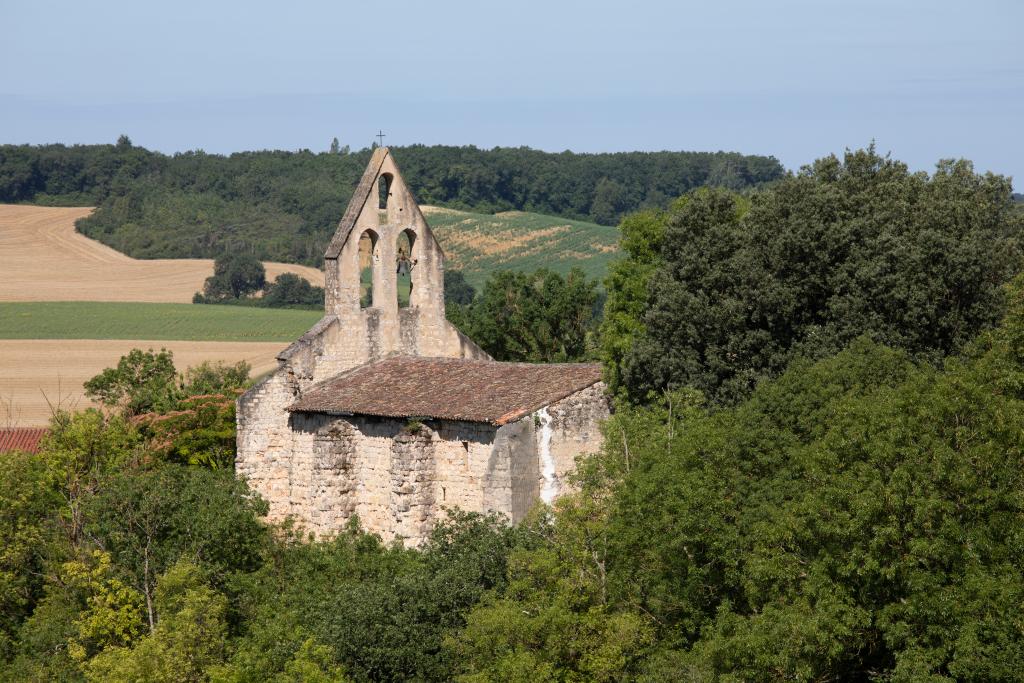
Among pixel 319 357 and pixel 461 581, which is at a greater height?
pixel 319 357

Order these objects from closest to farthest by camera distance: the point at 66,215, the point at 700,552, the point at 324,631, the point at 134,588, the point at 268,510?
the point at 700,552 < the point at 324,631 < the point at 134,588 < the point at 268,510 < the point at 66,215

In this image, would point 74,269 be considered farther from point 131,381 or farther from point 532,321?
point 532,321

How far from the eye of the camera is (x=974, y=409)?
80.0ft

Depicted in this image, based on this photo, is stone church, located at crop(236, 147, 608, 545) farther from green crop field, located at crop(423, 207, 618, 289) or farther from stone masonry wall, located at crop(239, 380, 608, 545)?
green crop field, located at crop(423, 207, 618, 289)

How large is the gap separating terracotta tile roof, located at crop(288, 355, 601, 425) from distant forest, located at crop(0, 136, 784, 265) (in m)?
74.0

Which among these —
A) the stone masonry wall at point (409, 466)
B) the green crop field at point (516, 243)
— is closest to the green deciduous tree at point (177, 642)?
the stone masonry wall at point (409, 466)

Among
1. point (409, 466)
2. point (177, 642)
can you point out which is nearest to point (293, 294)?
point (409, 466)

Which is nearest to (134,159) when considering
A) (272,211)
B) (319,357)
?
(272,211)

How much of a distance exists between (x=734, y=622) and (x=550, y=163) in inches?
4732

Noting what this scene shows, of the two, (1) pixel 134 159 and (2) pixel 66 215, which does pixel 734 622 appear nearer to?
(2) pixel 66 215

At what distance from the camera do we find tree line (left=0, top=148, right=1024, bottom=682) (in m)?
23.4

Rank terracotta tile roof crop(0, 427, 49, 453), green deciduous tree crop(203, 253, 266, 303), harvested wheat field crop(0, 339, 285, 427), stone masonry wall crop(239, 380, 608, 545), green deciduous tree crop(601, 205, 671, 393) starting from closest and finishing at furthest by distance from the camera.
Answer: stone masonry wall crop(239, 380, 608, 545) → green deciduous tree crop(601, 205, 671, 393) → terracotta tile roof crop(0, 427, 49, 453) → harvested wheat field crop(0, 339, 285, 427) → green deciduous tree crop(203, 253, 266, 303)

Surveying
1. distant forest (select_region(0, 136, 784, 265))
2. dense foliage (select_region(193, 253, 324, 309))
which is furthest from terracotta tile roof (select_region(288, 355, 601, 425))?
distant forest (select_region(0, 136, 784, 265))

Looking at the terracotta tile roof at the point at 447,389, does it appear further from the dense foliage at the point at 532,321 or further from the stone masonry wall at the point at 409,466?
the dense foliage at the point at 532,321
